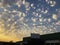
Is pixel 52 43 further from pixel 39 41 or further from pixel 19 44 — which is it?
pixel 19 44

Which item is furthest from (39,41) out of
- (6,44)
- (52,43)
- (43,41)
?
(6,44)

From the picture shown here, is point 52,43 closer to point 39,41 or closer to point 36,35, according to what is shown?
point 39,41

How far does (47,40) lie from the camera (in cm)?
3762

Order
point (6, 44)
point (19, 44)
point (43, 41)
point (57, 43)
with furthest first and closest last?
1. point (6, 44)
2. point (19, 44)
3. point (43, 41)
4. point (57, 43)

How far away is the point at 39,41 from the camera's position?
4178 centimetres

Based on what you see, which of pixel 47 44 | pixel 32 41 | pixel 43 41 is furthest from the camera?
pixel 32 41

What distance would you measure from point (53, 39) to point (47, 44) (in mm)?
2293

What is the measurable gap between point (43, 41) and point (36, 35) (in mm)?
5413

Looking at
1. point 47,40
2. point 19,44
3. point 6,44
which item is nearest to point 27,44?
point 19,44

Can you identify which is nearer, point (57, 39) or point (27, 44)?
point (57, 39)

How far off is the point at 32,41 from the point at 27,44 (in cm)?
175

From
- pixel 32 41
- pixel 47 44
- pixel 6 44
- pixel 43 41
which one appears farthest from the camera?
pixel 6 44

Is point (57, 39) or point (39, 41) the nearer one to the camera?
point (57, 39)

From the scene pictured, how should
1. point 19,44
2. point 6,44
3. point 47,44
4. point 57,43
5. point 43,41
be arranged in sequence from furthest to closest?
1. point 6,44
2. point 19,44
3. point 43,41
4. point 47,44
5. point 57,43
